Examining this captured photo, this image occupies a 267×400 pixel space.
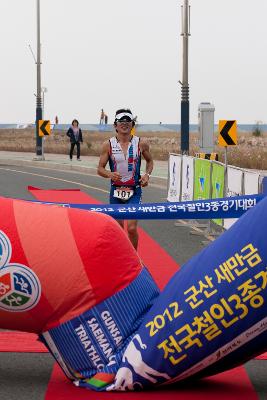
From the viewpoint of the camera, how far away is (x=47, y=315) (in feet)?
21.4

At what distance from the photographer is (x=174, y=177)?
19594mm

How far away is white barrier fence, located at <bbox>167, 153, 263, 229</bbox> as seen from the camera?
13773 millimetres

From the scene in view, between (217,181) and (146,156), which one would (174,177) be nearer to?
(217,181)

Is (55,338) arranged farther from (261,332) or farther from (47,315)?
(261,332)

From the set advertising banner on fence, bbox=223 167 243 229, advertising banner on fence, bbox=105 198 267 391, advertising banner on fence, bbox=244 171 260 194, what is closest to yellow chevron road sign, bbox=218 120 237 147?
advertising banner on fence, bbox=223 167 243 229

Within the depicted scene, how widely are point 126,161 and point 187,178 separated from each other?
23.0 ft

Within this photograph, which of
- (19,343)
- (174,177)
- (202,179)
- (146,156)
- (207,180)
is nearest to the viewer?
(19,343)

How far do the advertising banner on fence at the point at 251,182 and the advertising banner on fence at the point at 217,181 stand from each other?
4.54 ft

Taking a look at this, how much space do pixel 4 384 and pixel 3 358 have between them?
790mm

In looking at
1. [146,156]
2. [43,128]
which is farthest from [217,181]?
[43,128]

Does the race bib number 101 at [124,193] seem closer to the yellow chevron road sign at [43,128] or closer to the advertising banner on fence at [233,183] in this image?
the advertising banner on fence at [233,183]

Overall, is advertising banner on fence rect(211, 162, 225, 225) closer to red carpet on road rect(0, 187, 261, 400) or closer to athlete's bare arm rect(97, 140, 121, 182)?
athlete's bare arm rect(97, 140, 121, 182)

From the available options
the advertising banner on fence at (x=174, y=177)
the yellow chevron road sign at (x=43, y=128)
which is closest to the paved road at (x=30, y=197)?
the advertising banner on fence at (x=174, y=177)

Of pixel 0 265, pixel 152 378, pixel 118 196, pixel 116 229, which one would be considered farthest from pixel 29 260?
pixel 118 196
